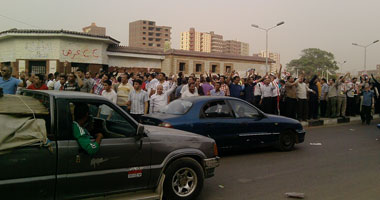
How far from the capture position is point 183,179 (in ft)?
15.1

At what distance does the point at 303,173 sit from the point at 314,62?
10251 cm

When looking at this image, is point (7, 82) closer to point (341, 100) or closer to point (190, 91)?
point (190, 91)

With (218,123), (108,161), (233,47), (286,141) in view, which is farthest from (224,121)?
(233,47)

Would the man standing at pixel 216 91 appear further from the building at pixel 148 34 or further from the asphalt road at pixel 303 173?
the building at pixel 148 34

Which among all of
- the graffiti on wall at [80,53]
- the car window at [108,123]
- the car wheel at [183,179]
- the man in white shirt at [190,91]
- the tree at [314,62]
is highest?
the tree at [314,62]

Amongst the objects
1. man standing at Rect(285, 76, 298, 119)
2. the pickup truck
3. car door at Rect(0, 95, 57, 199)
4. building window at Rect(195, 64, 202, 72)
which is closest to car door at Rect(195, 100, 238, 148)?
the pickup truck

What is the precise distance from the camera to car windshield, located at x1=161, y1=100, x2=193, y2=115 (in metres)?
7.10

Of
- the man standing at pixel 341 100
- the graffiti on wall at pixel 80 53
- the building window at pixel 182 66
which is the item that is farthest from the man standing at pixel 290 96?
the building window at pixel 182 66

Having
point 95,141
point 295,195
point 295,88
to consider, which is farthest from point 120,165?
point 295,88

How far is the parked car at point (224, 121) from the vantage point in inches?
272

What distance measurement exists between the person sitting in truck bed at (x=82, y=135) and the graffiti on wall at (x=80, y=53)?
22419 mm

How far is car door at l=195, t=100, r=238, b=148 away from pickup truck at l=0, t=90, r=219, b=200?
2.10 meters

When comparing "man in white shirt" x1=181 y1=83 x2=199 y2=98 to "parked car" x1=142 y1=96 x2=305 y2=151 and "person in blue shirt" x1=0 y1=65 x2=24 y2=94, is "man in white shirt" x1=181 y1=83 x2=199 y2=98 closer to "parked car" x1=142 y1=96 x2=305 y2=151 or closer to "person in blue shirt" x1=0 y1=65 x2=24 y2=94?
"parked car" x1=142 y1=96 x2=305 y2=151

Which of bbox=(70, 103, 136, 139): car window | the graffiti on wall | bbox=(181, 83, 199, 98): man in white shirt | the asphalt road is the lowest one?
the asphalt road
